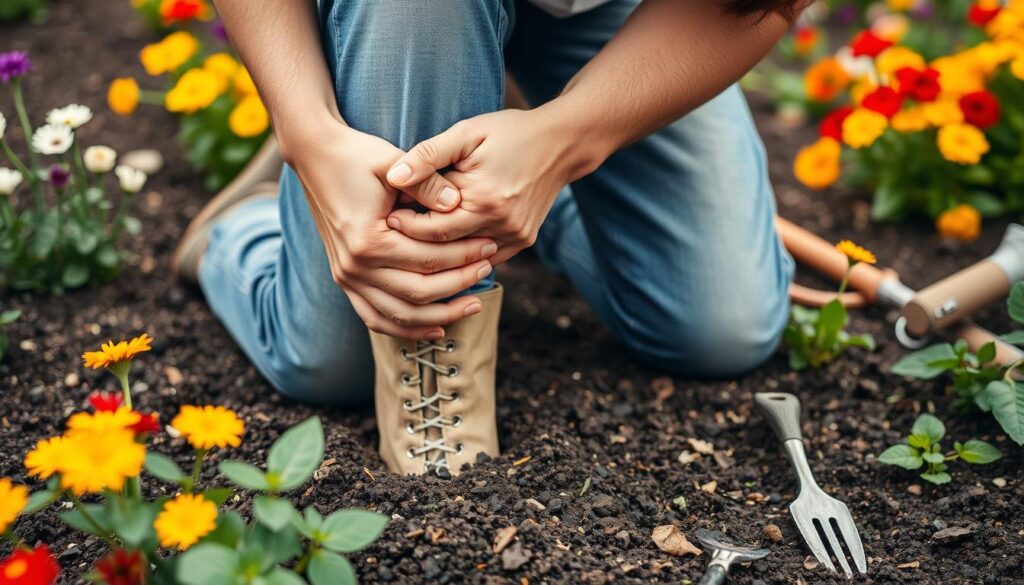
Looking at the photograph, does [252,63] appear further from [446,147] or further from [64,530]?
[64,530]

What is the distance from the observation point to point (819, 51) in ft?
9.29

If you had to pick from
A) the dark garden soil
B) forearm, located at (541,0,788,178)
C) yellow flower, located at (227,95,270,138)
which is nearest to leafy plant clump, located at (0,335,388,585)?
the dark garden soil

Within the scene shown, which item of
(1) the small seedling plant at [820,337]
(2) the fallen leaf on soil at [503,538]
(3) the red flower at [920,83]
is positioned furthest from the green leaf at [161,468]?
(3) the red flower at [920,83]

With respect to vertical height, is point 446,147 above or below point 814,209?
above

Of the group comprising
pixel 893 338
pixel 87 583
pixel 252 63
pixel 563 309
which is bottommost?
pixel 563 309

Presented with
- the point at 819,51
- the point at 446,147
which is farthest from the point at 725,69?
the point at 819,51

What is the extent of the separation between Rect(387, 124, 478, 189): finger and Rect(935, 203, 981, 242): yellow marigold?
50.1 inches

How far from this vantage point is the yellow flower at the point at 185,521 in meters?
0.84

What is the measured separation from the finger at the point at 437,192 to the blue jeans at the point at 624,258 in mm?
284

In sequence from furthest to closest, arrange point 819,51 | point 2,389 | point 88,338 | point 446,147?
point 819,51, point 88,338, point 2,389, point 446,147

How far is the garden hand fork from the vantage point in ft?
4.06

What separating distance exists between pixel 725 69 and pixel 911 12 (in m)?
1.90

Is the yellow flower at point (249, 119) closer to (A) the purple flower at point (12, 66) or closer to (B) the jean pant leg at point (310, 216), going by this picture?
(B) the jean pant leg at point (310, 216)

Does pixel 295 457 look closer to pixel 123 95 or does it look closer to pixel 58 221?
pixel 58 221
